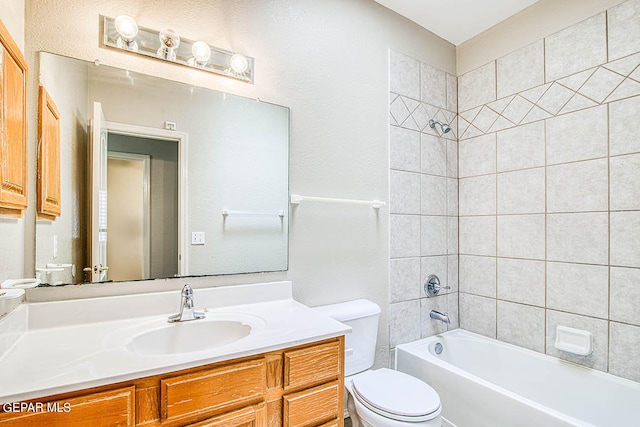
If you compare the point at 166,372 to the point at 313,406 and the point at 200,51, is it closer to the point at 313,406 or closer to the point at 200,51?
the point at 313,406

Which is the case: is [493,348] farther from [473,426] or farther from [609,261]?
[609,261]

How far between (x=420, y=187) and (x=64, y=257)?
6.77 feet

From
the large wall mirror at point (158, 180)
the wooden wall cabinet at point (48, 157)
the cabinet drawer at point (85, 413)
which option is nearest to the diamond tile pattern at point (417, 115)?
the large wall mirror at point (158, 180)

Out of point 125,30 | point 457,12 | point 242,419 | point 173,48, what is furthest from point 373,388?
point 457,12

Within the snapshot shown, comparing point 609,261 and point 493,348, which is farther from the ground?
point 609,261

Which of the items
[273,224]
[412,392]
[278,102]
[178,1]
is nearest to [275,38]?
[278,102]

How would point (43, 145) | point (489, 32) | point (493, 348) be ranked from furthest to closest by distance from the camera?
point (489, 32)
point (493, 348)
point (43, 145)

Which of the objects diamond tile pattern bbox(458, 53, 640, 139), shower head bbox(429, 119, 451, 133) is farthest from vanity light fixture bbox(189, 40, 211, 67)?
diamond tile pattern bbox(458, 53, 640, 139)

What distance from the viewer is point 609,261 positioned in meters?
1.75

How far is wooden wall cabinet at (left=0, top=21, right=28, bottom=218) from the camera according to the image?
95 cm

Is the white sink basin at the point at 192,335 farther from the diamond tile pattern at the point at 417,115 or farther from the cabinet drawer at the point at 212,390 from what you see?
the diamond tile pattern at the point at 417,115

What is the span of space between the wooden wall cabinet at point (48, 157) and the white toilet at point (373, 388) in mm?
1310

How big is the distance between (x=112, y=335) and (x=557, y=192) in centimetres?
243

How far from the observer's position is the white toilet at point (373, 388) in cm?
136
